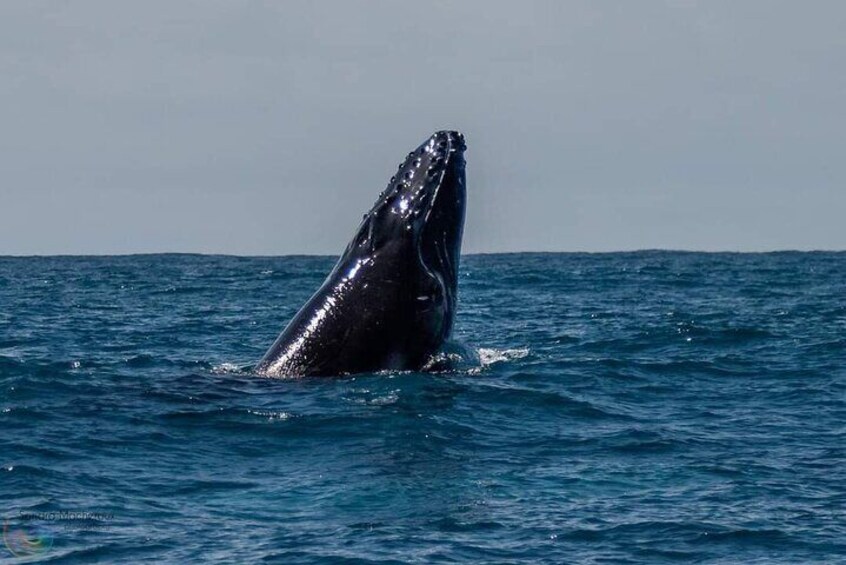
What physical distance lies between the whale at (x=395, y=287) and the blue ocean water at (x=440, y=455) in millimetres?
405

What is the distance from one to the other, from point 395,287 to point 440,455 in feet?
11.7

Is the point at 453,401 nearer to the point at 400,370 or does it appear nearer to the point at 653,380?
the point at 400,370

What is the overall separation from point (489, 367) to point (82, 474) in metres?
8.26

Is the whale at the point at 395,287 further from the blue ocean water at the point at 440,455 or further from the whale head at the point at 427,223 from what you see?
the blue ocean water at the point at 440,455

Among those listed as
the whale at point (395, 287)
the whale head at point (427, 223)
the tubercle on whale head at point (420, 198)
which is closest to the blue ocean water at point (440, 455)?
the whale at point (395, 287)

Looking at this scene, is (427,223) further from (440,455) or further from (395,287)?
(440,455)

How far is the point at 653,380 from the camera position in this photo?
21547 millimetres

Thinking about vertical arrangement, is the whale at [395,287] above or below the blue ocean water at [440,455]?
above

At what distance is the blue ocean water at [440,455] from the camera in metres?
12.4

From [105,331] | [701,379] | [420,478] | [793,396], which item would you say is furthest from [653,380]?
[105,331]

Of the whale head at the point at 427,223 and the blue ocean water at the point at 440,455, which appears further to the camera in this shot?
the whale head at the point at 427,223

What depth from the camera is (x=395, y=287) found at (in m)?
18.3

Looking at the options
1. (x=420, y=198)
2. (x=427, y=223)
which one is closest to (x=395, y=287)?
(x=427, y=223)

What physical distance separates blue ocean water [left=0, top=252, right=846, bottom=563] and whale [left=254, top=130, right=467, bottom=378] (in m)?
0.41
